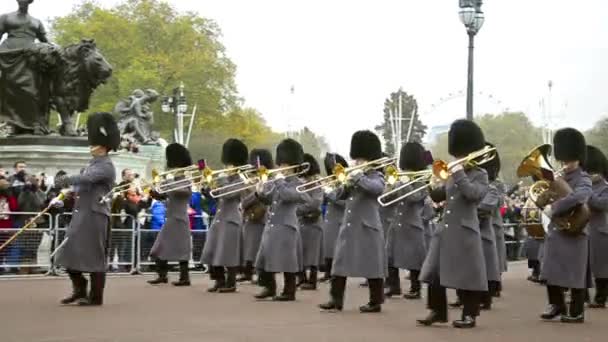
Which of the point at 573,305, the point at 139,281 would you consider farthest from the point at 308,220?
the point at 573,305

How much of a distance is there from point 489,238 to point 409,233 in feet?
8.20

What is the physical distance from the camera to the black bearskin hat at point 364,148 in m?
12.4

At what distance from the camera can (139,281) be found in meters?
16.3

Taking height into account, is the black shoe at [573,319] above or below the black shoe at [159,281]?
below

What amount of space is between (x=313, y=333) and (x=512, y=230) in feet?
50.1

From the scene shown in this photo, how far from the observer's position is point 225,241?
14.8 m

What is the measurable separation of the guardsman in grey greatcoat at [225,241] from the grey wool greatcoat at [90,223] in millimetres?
2597

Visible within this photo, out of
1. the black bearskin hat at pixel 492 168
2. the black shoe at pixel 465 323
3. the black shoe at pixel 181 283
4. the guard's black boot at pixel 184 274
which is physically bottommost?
the black shoe at pixel 465 323

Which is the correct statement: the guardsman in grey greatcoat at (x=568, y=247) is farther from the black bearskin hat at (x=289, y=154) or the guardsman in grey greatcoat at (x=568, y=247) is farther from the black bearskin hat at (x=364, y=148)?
the black bearskin hat at (x=289, y=154)

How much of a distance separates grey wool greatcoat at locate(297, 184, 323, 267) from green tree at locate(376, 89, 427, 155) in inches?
2590

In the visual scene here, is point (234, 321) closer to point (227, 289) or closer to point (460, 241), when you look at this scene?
point (460, 241)

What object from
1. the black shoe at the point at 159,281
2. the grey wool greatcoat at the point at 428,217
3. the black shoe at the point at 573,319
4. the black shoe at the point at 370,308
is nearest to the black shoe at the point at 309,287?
the grey wool greatcoat at the point at 428,217

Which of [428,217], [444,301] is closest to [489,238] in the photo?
[444,301]

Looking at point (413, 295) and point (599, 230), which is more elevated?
point (599, 230)
